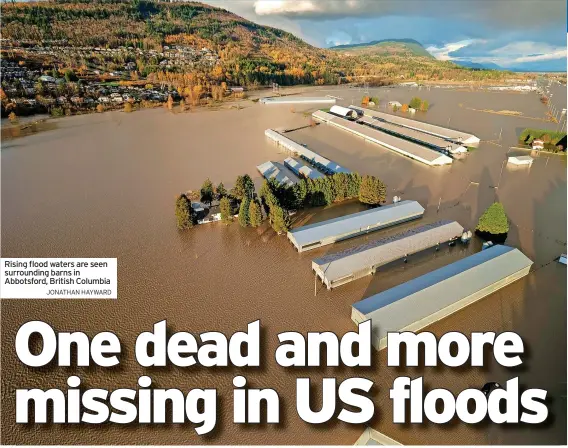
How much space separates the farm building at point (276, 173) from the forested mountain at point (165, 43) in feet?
96.5

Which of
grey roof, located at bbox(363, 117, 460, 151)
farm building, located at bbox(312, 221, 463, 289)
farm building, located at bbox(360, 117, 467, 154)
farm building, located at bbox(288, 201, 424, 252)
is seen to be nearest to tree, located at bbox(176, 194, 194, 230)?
farm building, located at bbox(288, 201, 424, 252)

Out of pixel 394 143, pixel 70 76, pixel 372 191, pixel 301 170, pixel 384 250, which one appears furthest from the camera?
pixel 70 76

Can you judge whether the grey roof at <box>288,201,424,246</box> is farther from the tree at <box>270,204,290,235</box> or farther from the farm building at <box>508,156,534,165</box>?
the farm building at <box>508,156,534,165</box>

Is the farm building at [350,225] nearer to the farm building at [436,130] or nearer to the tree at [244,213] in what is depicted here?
the tree at [244,213]

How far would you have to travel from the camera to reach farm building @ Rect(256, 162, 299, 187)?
14250 mm

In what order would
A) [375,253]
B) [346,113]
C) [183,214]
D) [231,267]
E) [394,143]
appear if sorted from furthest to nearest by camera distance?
[346,113]
[394,143]
[183,214]
[231,267]
[375,253]

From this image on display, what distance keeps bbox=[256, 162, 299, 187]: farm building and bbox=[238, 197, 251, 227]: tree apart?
327cm

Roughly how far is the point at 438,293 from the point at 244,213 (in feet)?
20.6

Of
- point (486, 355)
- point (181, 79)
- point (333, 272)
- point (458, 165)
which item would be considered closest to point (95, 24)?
point (181, 79)

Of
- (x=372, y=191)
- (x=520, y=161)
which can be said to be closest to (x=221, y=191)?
(x=372, y=191)

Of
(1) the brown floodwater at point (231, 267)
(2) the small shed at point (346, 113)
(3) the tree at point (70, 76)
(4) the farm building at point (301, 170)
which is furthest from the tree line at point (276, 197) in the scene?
(3) the tree at point (70, 76)

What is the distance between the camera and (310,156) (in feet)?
57.3

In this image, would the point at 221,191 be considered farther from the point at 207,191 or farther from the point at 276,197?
the point at 276,197

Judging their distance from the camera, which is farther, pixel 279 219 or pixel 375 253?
pixel 279 219
